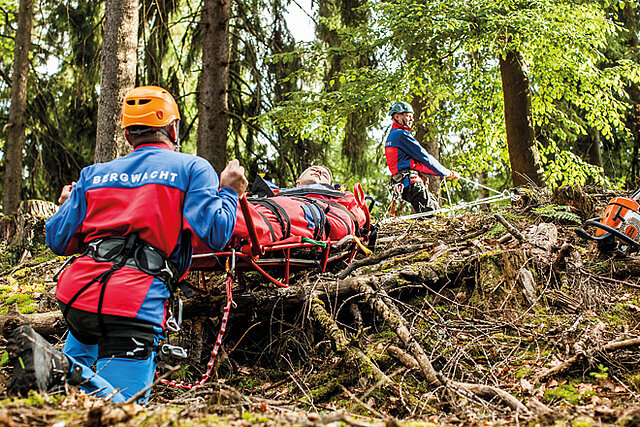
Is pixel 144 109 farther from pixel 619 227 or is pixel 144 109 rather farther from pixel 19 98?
pixel 19 98

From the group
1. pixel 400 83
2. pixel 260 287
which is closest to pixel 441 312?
pixel 260 287

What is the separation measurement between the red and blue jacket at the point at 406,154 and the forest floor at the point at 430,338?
2284 millimetres

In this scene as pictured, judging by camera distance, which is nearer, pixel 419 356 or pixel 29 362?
pixel 29 362

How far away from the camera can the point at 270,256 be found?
459cm

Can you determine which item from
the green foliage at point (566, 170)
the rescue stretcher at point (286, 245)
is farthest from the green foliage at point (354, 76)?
the rescue stretcher at point (286, 245)

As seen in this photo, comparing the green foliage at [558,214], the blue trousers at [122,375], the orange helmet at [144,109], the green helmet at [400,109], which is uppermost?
the green helmet at [400,109]

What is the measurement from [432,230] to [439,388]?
358 cm

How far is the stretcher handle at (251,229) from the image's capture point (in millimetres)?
3723

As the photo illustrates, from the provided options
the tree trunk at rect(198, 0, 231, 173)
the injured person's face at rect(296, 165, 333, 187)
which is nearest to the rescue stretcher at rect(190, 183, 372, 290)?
the injured person's face at rect(296, 165, 333, 187)

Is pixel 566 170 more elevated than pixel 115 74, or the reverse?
pixel 115 74

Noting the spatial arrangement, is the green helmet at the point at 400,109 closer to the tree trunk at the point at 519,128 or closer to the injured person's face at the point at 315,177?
the injured person's face at the point at 315,177

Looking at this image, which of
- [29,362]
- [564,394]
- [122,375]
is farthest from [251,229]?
[564,394]

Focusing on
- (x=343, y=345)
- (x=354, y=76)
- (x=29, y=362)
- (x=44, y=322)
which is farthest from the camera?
(x=354, y=76)

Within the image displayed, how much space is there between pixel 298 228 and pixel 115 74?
3736 mm
